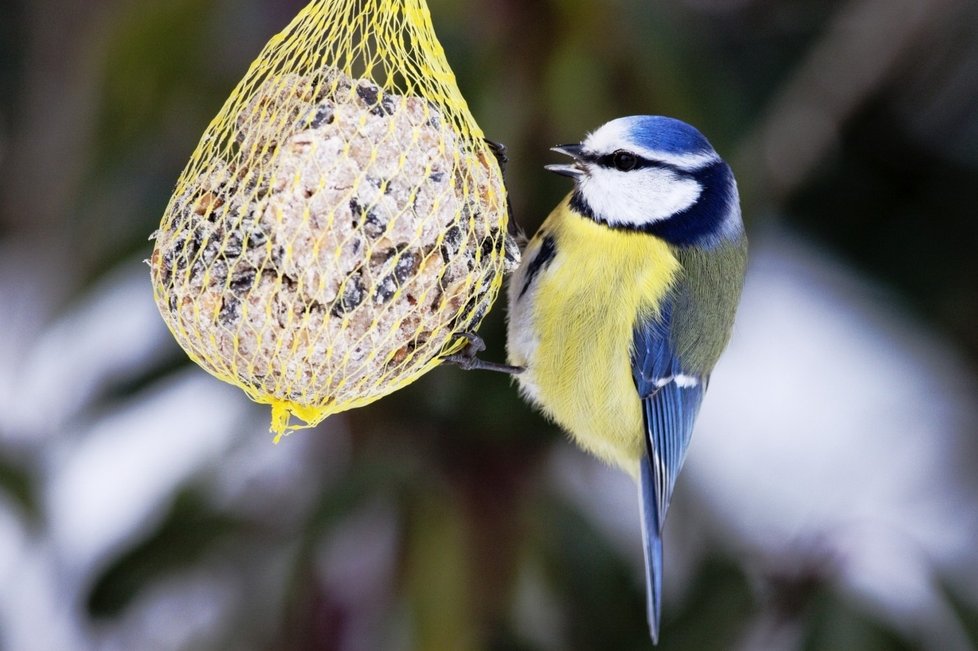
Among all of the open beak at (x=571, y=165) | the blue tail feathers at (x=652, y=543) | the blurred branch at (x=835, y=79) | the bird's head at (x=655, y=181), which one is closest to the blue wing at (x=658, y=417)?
the blue tail feathers at (x=652, y=543)

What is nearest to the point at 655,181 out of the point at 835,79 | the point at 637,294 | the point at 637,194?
the point at 637,194

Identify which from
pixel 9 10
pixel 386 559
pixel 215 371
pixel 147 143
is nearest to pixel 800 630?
pixel 386 559

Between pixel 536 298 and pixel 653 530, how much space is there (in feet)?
1.21

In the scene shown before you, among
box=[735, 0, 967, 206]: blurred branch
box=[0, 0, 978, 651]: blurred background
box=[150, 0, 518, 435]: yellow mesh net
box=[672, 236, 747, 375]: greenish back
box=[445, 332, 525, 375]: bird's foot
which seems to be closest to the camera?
box=[150, 0, 518, 435]: yellow mesh net

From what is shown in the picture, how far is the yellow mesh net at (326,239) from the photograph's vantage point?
0.99 m

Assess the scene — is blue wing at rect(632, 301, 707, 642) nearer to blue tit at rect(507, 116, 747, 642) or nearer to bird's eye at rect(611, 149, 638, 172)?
blue tit at rect(507, 116, 747, 642)

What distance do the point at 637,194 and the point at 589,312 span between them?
0.51 feet

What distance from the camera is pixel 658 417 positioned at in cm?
140

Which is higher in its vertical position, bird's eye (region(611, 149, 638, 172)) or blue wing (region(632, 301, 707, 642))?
bird's eye (region(611, 149, 638, 172))

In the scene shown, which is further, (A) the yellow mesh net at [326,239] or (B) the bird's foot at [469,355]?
(B) the bird's foot at [469,355]

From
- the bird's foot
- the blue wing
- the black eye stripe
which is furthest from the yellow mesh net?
the blue wing

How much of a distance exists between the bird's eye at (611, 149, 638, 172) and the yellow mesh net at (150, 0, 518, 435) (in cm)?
21

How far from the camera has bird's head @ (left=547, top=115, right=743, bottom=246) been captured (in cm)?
123

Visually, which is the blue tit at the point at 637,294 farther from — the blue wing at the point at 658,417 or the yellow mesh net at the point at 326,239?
the yellow mesh net at the point at 326,239
